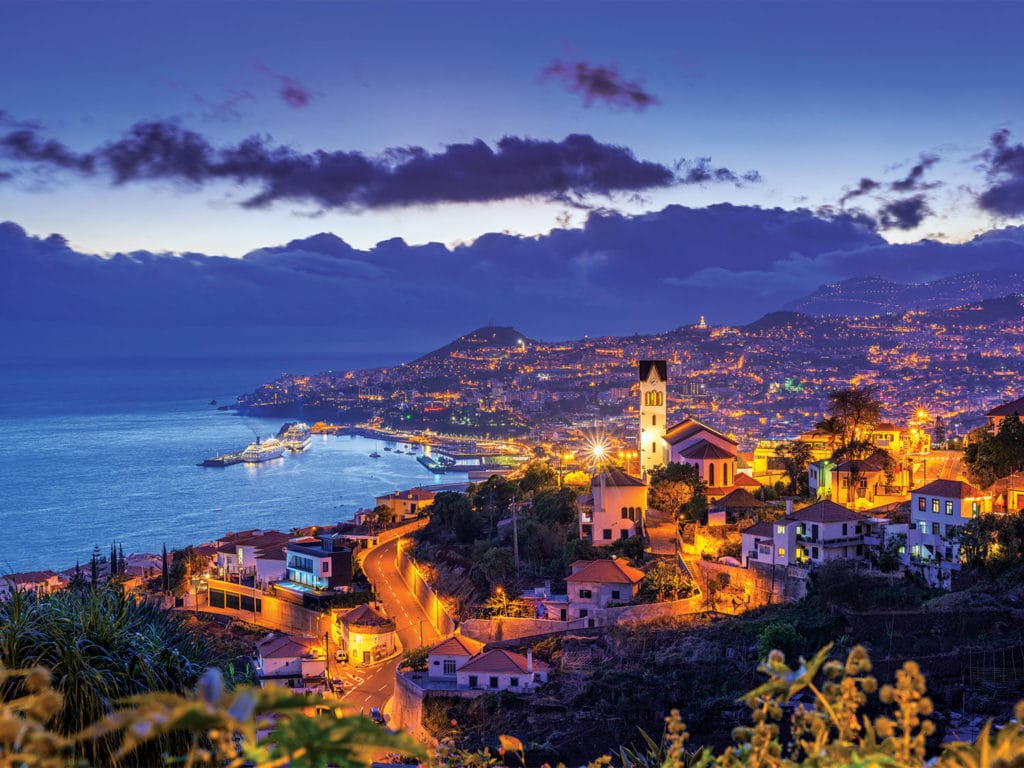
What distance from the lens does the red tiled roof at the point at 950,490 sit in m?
14.8

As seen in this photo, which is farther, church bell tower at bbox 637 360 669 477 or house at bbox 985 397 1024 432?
church bell tower at bbox 637 360 669 477

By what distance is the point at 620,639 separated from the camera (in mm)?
15633

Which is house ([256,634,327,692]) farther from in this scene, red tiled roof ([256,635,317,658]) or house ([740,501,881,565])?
house ([740,501,881,565])

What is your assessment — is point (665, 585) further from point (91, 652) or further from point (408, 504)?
point (408, 504)

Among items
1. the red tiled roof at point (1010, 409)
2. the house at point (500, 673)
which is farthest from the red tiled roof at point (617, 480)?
the red tiled roof at point (1010, 409)

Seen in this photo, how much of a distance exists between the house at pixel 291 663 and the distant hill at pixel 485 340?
4231 inches

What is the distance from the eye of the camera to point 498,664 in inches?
591

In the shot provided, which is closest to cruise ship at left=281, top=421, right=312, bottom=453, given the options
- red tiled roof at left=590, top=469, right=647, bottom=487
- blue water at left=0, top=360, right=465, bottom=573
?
blue water at left=0, top=360, right=465, bottom=573

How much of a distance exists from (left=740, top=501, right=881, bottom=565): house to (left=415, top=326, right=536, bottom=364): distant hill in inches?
4382

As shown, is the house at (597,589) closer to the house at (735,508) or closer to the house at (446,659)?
the house at (446,659)

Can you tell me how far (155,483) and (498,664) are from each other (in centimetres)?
5067

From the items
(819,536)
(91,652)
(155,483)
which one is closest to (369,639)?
(819,536)

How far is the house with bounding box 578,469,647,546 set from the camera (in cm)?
2006

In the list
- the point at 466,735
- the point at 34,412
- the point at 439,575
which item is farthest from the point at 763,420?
the point at 34,412
